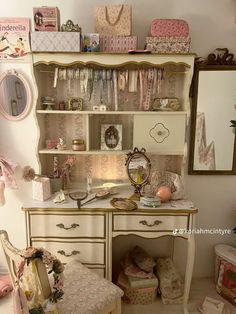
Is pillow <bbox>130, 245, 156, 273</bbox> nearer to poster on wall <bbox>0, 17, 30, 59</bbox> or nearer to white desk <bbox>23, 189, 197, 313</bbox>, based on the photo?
white desk <bbox>23, 189, 197, 313</bbox>

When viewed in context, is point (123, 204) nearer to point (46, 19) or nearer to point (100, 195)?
point (100, 195)

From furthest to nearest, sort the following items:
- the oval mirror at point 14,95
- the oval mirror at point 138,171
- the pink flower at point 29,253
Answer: the oval mirror at point 14,95, the oval mirror at point 138,171, the pink flower at point 29,253

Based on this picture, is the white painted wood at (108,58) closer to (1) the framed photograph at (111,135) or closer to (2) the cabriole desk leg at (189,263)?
(1) the framed photograph at (111,135)

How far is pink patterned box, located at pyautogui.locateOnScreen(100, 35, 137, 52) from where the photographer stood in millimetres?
1965

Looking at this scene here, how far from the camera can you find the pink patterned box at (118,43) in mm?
1965

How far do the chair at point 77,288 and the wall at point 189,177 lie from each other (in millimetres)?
925

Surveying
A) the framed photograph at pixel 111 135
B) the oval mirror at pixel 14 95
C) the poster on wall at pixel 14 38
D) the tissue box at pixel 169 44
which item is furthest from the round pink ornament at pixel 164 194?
the poster on wall at pixel 14 38

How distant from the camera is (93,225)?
1.96 m

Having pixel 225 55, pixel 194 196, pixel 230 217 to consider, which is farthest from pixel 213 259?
pixel 225 55

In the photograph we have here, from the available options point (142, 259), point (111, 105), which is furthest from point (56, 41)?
point (142, 259)

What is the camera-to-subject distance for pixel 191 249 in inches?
78.0

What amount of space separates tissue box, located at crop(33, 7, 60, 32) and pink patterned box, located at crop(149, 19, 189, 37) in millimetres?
692

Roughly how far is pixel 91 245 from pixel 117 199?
38cm

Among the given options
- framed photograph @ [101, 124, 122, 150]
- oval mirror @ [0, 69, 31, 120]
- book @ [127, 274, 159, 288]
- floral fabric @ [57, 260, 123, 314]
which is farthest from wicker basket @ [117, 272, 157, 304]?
oval mirror @ [0, 69, 31, 120]
